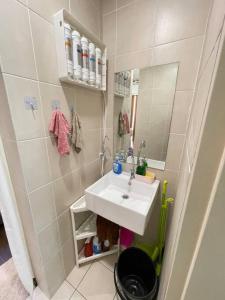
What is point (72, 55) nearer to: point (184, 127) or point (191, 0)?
point (191, 0)

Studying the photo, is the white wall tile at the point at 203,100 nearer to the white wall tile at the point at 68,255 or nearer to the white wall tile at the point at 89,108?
the white wall tile at the point at 89,108

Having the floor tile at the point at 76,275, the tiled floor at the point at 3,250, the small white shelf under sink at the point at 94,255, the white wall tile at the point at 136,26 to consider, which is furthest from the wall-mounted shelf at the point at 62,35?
the tiled floor at the point at 3,250

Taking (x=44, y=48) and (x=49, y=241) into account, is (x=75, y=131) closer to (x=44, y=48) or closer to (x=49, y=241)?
(x=44, y=48)

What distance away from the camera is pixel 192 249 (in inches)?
13.8

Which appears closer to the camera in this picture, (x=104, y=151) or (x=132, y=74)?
(x=132, y=74)

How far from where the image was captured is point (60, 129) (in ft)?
2.86

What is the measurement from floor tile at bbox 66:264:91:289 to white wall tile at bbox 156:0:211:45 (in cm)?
211

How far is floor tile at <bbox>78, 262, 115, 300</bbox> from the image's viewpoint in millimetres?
1141

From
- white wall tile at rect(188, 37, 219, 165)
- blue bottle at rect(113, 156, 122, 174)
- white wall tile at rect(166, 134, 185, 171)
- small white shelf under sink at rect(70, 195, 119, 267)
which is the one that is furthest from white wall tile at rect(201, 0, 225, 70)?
small white shelf under sink at rect(70, 195, 119, 267)

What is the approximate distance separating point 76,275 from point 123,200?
34.9 inches

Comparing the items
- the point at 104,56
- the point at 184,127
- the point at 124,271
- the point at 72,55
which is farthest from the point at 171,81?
the point at 124,271

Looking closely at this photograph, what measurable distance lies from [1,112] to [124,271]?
4.98 feet

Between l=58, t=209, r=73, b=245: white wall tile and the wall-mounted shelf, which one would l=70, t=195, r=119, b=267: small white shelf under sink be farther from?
the wall-mounted shelf

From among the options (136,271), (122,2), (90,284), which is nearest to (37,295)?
(90,284)
